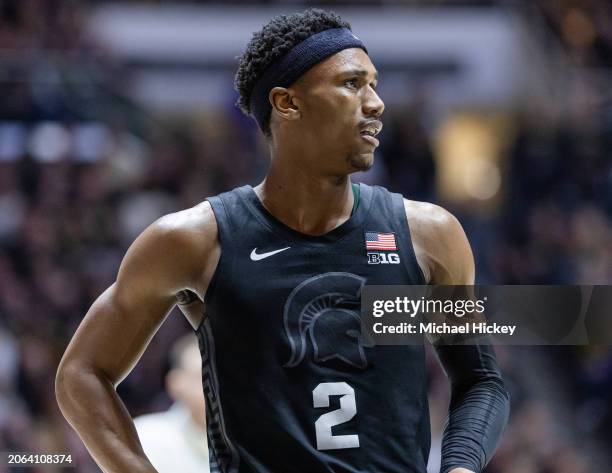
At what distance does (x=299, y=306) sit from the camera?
282 centimetres

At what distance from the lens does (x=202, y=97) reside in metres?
11.2

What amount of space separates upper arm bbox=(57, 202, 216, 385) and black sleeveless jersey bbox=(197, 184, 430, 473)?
0.07 metres

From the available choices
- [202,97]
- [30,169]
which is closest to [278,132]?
[30,169]

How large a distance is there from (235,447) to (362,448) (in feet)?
1.04

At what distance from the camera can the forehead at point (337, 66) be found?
2871mm

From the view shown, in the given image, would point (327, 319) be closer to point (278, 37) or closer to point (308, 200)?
point (308, 200)

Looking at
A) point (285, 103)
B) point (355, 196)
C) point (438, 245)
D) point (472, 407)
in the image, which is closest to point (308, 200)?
point (355, 196)

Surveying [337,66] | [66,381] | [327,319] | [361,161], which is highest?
[337,66]

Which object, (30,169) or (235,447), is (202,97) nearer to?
(30,169)

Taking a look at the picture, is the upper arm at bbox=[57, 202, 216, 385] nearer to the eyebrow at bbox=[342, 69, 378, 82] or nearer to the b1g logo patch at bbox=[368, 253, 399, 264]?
the b1g logo patch at bbox=[368, 253, 399, 264]

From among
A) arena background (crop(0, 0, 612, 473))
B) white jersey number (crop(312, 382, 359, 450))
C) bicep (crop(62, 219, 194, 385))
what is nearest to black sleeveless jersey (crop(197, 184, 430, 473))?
white jersey number (crop(312, 382, 359, 450))

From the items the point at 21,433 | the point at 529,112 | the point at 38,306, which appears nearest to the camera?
the point at 21,433

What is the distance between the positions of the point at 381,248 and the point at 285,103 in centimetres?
45

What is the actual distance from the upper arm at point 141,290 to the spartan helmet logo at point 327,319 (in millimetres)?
266
